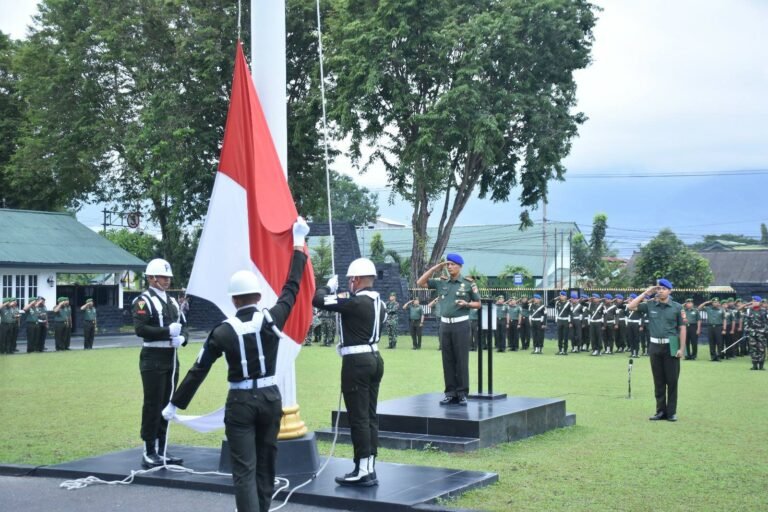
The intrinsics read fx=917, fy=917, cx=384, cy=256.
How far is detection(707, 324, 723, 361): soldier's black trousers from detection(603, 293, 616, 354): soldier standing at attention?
3101 mm

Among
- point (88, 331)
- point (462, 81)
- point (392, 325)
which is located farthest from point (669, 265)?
point (88, 331)

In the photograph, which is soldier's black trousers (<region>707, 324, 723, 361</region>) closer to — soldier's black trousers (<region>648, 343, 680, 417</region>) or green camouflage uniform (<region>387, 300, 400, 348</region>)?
green camouflage uniform (<region>387, 300, 400, 348</region>)

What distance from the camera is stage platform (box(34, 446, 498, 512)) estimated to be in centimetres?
753

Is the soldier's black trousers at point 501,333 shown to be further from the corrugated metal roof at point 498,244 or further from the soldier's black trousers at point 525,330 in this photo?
the corrugated metal roof at point 498,244

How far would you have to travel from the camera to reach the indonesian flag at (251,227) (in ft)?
27.8

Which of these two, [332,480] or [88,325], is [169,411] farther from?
[88,325]

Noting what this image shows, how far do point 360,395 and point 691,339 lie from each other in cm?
2077

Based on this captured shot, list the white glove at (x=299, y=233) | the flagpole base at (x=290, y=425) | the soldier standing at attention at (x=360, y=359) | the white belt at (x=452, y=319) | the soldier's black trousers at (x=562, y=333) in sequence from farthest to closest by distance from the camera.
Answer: the soldier's black trousers at (x=562, y=333) < the white belt at (x=452, y=319) < the flagpole base at (x=290, y=425) < the soldier standing at attention at (x=360, y=359) < the white glove at (x=299, y=233)

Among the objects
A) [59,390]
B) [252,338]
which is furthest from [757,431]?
[59,390]

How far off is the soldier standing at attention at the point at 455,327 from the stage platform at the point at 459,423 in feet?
0.87

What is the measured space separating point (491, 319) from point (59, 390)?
8659 millimetres

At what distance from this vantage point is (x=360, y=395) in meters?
8.09

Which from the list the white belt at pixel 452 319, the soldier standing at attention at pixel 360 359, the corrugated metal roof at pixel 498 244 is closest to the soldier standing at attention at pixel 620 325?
the white belt at pixel 452 319

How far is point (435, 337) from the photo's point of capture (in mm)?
38000
